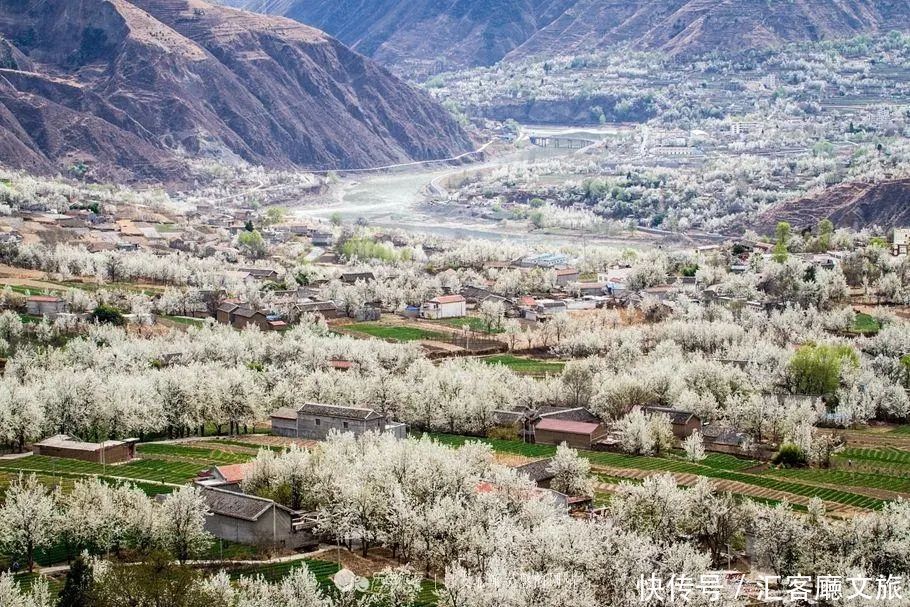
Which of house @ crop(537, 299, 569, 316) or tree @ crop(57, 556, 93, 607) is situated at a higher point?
house @ crop(537, 299, 569, 316)

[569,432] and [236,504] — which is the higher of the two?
[236,504]

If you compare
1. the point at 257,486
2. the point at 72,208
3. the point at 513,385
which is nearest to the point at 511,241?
the point at 72,208

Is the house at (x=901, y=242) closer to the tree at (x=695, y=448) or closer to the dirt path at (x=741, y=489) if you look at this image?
the tree at (x=695, y=448)

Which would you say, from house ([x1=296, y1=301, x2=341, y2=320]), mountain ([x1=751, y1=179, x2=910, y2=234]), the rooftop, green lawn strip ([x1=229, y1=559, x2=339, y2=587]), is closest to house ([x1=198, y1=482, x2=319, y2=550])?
green lawn strip ([x1=229, y1=559, x2=339, y2=587])

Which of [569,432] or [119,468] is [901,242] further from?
[119,468]

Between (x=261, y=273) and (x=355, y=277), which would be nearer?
(x=355, y=277)

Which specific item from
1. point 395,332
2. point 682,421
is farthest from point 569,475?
point 395,332

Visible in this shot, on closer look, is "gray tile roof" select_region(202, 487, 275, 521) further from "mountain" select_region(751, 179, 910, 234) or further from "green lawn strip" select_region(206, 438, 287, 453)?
"mountain" select_region(751, 179, 910, 234)
